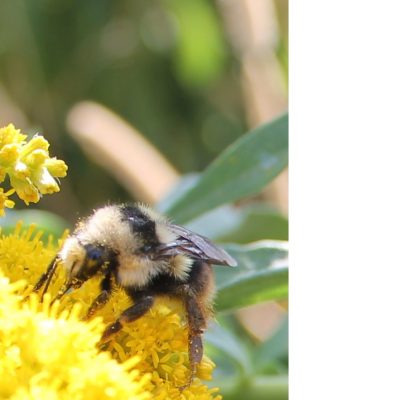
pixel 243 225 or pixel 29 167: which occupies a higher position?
pixel 243 225

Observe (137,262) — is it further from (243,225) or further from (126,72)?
(126,72)

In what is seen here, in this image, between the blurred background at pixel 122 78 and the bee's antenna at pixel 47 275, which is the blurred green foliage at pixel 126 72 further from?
the bee's antenna at pixel 47 275

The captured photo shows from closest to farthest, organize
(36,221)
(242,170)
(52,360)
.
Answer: (52,360)
(242,170)
(36,221)

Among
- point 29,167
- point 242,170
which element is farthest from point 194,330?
point 242,170

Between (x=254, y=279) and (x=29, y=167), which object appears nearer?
(x=29, y=167)

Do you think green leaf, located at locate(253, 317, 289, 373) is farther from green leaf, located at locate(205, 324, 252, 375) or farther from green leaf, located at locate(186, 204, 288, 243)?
green leaf, located at locate(186, 204, 288, 243)

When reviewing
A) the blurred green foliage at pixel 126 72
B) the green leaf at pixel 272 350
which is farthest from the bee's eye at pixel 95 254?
the blurred green foliage at pixel 126 72

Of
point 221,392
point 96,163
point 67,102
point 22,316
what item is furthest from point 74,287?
point 67,102
